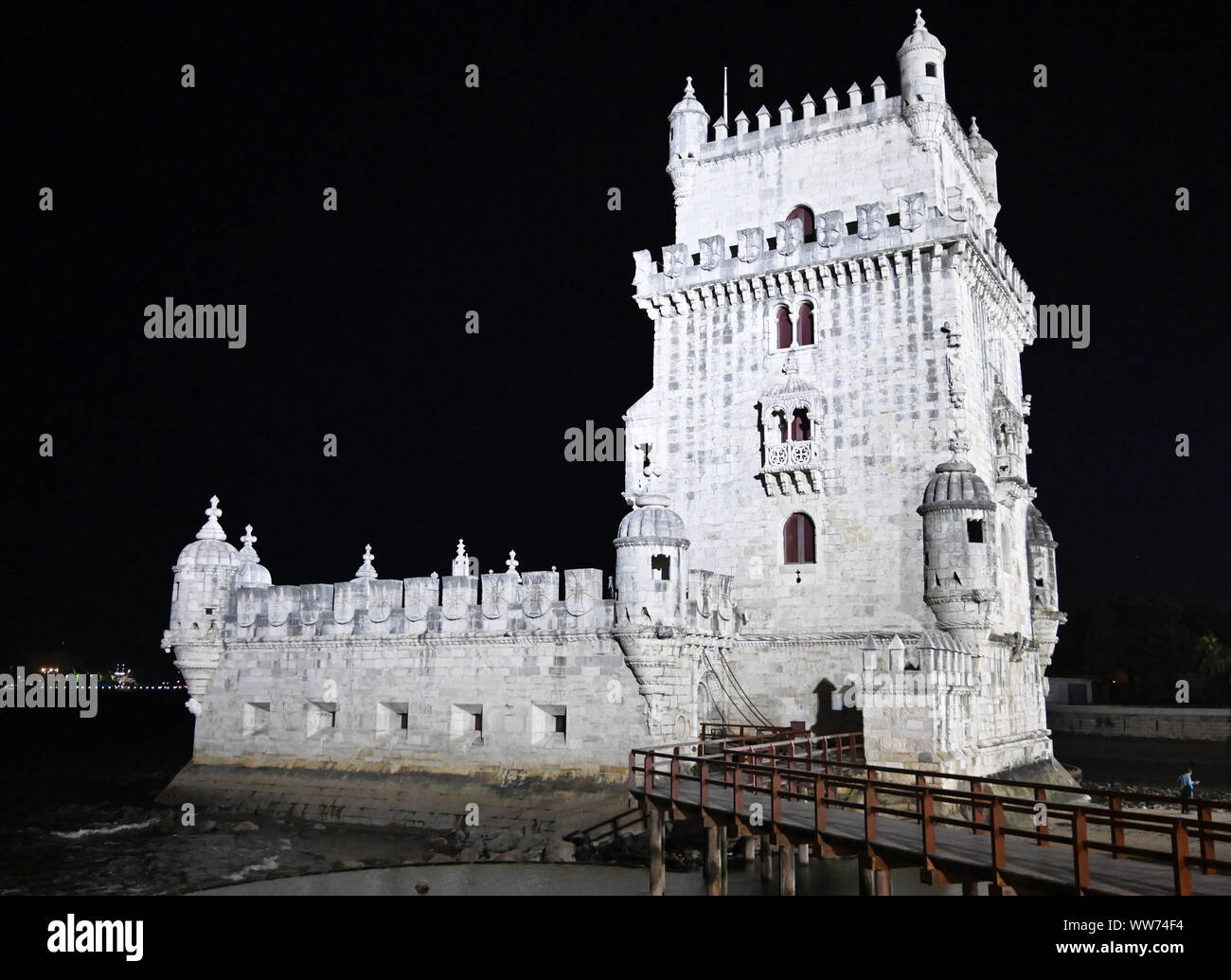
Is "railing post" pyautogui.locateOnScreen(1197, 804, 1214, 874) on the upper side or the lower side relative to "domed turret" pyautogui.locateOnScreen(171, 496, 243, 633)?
lower

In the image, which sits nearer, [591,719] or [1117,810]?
[1117,810]

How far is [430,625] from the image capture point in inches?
1174

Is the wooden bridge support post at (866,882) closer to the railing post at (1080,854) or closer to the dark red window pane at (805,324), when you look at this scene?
the railing post at (1080,854)

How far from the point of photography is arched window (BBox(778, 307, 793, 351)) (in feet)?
104

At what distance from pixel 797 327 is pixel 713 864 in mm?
17626

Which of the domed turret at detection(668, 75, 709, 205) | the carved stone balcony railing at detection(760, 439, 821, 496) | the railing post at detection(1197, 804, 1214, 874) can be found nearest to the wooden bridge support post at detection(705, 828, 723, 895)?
the railing post at detection(1197, 804, 1214, 874)

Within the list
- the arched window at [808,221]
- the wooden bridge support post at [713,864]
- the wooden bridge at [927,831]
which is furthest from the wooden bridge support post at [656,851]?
the arched window at [808,221]

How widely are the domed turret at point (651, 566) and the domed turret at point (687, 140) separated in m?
13.2

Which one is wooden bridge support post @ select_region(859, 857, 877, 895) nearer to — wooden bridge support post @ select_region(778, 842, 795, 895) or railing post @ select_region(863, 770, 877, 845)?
wooden bridge support post @ select_region(778, 842, 795, 895)

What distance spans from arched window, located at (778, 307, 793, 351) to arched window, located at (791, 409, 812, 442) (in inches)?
93.2

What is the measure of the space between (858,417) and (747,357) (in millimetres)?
4222

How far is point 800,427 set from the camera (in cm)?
3061

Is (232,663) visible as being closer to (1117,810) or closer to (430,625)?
(430,625)

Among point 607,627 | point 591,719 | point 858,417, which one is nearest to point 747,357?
point 858,417
